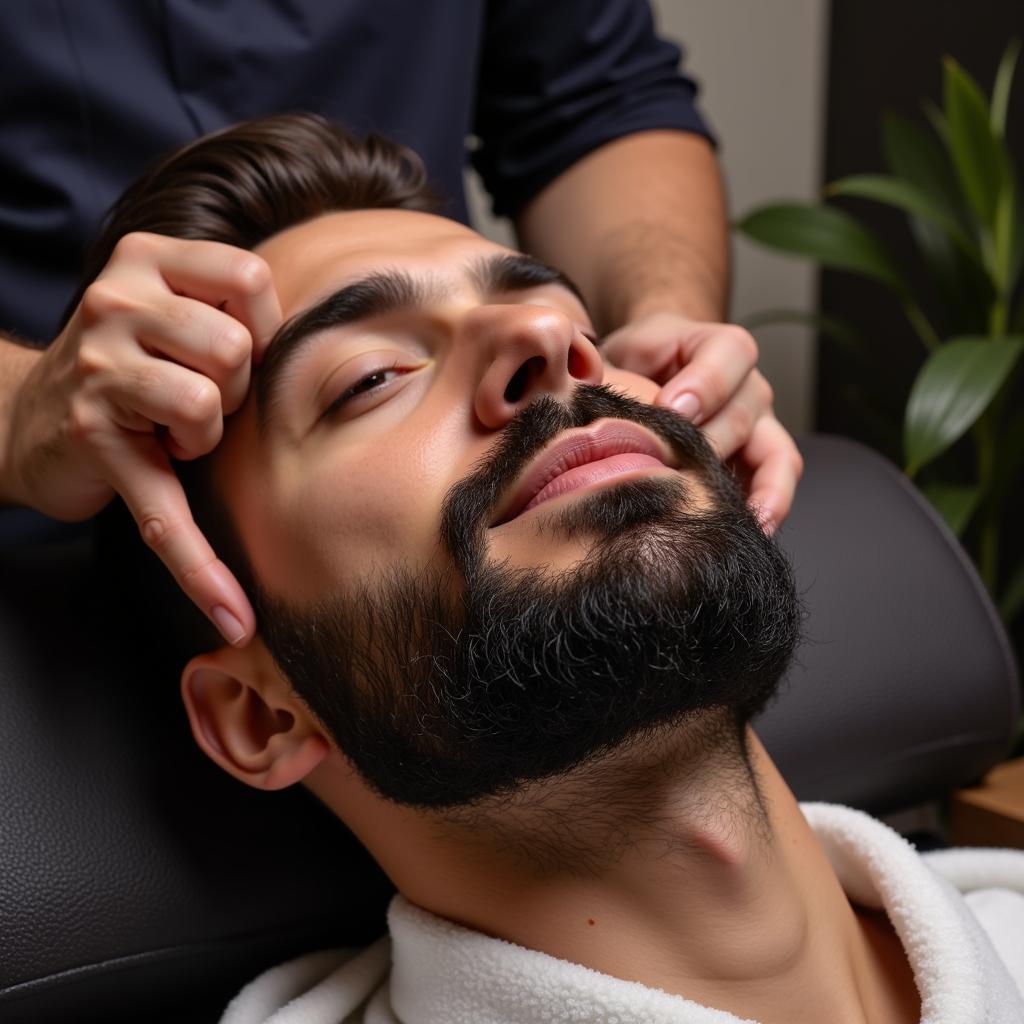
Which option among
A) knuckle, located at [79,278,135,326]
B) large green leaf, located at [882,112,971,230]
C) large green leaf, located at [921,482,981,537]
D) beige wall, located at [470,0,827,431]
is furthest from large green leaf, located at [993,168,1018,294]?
knuckle, located at [79,278,135,326]

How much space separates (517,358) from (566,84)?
0.91 m

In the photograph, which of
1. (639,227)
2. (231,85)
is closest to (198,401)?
(231,85)

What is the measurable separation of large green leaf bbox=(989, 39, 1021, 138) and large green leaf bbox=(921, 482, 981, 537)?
2.23 feet

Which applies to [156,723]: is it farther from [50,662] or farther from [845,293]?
[845,293]

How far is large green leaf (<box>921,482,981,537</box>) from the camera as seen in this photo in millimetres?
2023

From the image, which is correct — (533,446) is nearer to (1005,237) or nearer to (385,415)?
(385,415)

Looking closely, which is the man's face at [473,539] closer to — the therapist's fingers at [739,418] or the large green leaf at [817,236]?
the therapist's fingers at [739,418]

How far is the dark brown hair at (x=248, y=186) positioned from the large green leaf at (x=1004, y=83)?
147 centimetres

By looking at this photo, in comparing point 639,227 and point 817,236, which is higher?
point 639,227

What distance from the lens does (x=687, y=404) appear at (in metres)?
1.07

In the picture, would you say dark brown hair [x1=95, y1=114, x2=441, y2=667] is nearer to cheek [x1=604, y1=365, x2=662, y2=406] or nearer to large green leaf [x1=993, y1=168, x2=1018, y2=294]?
cheek [x1=604, y1=365, x2=662, y2=406]

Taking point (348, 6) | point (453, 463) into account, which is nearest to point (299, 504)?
point (453, 463)

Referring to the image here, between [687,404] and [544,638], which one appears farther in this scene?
[687,404]

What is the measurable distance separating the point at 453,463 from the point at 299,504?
13 cm
